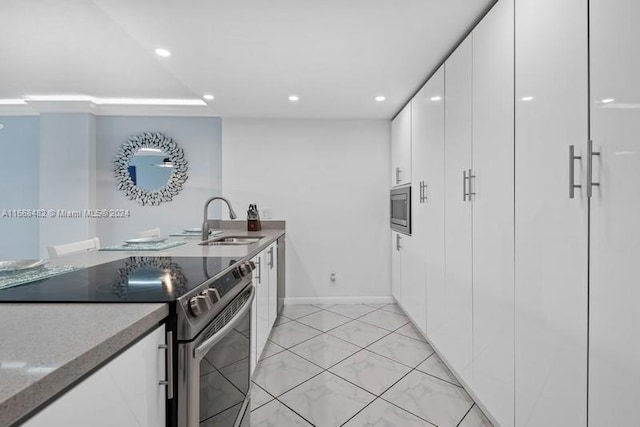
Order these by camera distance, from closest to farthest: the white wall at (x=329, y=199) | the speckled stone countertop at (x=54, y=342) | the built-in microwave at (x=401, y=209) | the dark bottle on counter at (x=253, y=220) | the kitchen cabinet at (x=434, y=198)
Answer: the speckled stone countertop at (x=54, y=342)
the kitchen cabinet at (x=434, y=198)
the built-in microwave at (x=401, y=209)
the dark bottle on counter at (x=253, y=220)
the white wall at (x=329, y=199)

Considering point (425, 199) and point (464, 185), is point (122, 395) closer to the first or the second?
point (464, 185)

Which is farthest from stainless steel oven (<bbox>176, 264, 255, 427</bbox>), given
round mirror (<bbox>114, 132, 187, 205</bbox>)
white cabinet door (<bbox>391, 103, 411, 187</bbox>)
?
round mirror (<bbox>114, 132, 187, 205</bbox>)

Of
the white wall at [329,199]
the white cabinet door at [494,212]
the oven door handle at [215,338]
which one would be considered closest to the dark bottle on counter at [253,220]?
the white wall at [329,199]

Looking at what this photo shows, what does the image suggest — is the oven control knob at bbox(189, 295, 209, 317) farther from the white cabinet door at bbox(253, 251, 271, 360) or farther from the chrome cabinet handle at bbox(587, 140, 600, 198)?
the chrome cabinet handle at bbox(587, 140, 600, 198)

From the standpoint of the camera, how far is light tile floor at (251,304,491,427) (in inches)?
69.6

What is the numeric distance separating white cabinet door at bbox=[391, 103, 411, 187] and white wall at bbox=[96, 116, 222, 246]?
2.21 meters

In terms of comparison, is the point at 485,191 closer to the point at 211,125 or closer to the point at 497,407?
the point at 497,407

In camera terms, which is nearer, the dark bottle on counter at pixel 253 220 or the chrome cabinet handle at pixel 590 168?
the chrome cabinet handle at pixel 590 168

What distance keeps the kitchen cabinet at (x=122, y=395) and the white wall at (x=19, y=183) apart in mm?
4765

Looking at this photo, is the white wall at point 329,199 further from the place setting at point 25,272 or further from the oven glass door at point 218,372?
the place setting at point 25,272

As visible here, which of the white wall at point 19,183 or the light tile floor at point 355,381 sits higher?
the white wall at point 19,183

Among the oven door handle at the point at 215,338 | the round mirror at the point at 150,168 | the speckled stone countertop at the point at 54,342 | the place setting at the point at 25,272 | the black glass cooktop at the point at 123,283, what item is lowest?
the oven door handle at the point at 215,338

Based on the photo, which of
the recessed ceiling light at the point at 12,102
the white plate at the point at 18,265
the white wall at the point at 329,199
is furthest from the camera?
the recessed ceiling light at the point at 12,102

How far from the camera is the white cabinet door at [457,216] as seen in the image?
1862 mm
